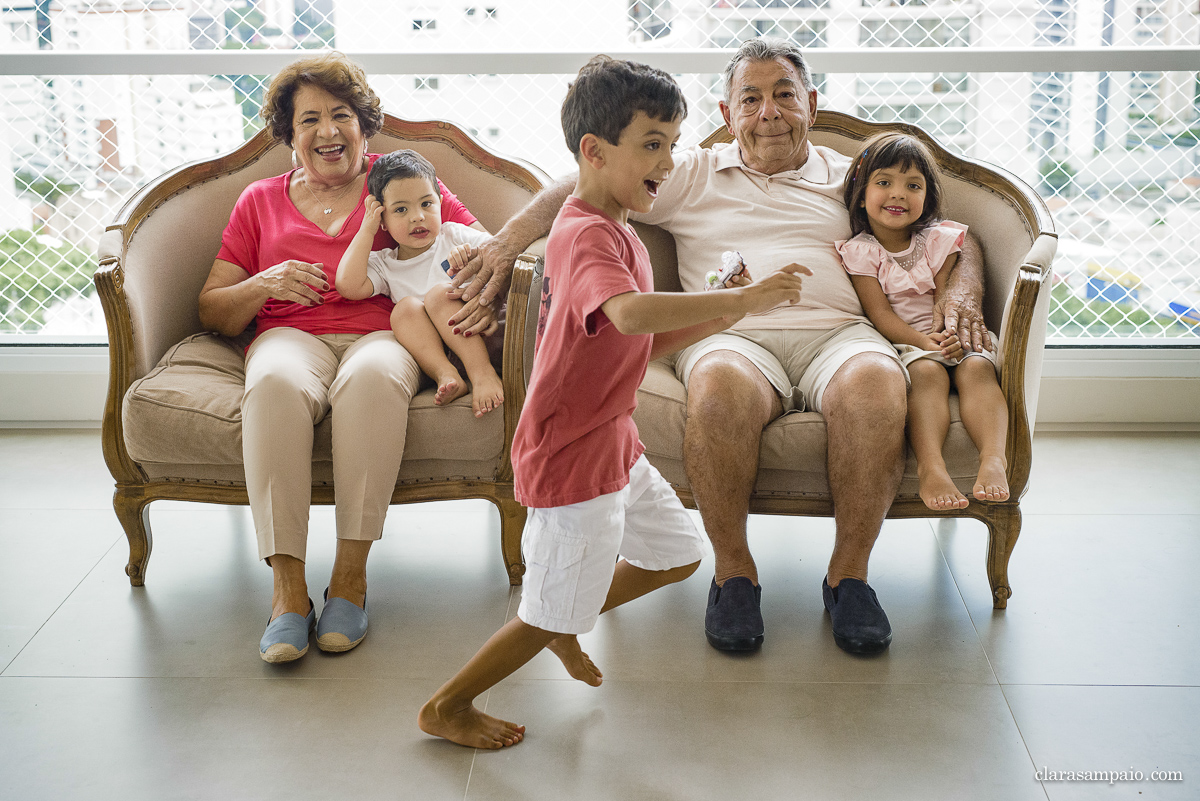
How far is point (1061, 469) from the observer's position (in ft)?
9.16

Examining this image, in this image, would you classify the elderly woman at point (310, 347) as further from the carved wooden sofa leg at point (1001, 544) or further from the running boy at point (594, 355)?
the carved wooden sofa leg at point (1001, 544)

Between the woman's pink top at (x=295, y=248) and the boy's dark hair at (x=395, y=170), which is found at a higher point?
the boy's dark hair at (x=395, y=170)

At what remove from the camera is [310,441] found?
1.94 m

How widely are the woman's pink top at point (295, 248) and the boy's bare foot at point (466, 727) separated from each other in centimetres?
96

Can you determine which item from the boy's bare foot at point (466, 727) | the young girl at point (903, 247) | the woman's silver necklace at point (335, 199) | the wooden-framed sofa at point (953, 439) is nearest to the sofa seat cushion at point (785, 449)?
the wooden-framed sofa at point (953, 439)

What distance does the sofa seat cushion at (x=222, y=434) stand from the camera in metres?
1.97

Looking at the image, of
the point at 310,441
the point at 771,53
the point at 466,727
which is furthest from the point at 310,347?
the point at 771,53

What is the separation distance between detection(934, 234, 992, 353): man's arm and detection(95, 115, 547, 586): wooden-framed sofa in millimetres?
920

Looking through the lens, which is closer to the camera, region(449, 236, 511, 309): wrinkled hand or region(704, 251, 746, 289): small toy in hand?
region(704, 251, 746, 289): small toy in hand

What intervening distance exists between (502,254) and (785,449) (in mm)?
736

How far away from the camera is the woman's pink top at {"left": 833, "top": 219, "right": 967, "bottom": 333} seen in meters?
2.21

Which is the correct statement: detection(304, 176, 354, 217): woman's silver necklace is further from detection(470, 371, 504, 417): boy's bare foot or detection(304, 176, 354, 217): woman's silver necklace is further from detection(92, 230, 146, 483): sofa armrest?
detection(470, 371, 504, 417): boy's bare foot

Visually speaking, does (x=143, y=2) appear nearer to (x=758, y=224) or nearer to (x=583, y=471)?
(x=758, y=224)

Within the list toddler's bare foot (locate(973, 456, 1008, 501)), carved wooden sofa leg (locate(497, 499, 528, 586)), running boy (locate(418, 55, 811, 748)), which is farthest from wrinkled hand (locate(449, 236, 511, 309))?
toddler's bare foot (locate(973, 456, 1008, 501))
